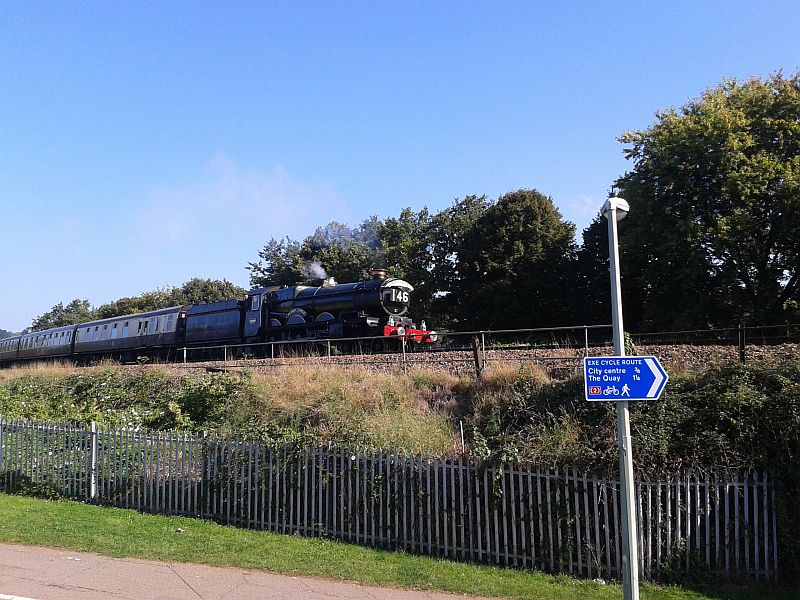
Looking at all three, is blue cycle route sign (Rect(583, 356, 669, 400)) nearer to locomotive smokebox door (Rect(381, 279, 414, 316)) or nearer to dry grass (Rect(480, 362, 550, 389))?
dry grass (Rect(480, 362, 550, 389))

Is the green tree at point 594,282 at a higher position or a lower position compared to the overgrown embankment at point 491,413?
higher

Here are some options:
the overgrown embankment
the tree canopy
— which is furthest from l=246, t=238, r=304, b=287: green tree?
the overgrown embankment

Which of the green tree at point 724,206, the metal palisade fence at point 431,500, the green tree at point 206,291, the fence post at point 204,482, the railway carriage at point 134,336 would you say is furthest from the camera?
the green tree at point 206,291

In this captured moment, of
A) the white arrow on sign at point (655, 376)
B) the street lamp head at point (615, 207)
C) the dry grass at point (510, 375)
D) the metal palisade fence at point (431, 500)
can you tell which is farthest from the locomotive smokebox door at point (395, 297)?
the white arrow on sign at point (655, 376)

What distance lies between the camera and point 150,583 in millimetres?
7070

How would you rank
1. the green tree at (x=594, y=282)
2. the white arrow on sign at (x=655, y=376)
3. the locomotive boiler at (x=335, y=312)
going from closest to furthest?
1. the white arrow on sign at (x=655, y=376)
2. the locomotive boiler at (x=335, y=312)
3. the green tree at (x=594, y=282)

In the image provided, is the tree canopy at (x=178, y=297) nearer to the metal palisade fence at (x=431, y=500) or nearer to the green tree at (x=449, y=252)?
the green tree at (x=449, y=252)

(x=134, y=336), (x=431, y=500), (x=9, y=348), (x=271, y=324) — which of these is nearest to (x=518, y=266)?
(x=271, y=324)

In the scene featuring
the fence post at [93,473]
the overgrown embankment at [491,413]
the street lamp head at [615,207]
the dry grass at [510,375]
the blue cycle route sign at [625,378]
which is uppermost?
the street lamp head at [615,207]

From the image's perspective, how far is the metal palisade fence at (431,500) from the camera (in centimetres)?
773

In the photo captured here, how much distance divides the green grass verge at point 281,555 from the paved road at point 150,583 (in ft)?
0.95

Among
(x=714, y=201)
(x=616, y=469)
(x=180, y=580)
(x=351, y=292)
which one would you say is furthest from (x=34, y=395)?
(x=714, y=201)

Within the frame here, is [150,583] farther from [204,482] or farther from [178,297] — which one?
[178,297]

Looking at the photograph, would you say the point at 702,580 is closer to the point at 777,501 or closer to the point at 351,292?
Answer: the point at 777,501
